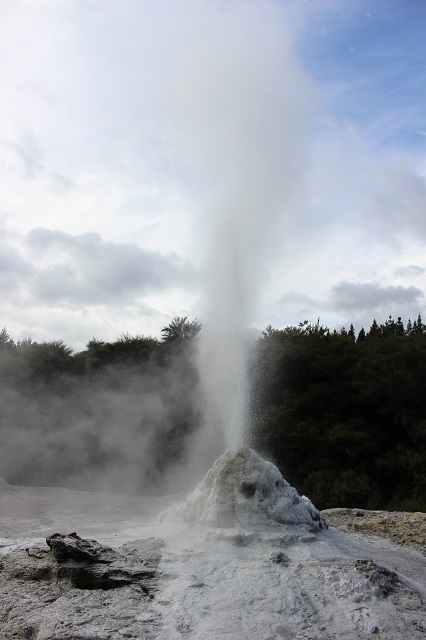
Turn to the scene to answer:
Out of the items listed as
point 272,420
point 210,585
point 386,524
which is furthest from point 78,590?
point 272,420

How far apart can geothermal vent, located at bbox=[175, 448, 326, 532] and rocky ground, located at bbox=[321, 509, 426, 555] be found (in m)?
0.95

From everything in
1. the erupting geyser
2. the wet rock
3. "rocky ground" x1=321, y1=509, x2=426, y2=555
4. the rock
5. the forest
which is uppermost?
the forest

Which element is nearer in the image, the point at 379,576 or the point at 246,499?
the point at 379,576

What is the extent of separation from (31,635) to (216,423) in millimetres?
7758

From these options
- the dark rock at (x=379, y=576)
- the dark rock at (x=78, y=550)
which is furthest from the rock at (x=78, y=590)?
the dark rock at (x=379, y=576)

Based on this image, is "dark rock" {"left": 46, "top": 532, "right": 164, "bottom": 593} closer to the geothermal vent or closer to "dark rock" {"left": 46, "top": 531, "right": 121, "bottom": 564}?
"dark rock" {"left": 46, "top": 531, "right": 121, "bottom": 564}

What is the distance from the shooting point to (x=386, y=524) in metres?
6.71

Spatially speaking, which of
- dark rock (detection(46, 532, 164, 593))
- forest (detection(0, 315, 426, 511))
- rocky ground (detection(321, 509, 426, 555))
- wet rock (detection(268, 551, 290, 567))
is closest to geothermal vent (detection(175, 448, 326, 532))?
wet rock (detection(268, 551, 290, 567))

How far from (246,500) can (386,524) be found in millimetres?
2287

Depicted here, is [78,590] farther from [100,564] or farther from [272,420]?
[272,420]

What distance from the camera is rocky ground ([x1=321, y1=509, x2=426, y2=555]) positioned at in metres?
6.03

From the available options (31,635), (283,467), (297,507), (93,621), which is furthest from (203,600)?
(283,467)

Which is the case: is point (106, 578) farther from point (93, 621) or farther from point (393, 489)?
point (393, 489)

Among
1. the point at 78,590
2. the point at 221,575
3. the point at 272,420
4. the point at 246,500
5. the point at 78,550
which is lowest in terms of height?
the point at 78,590
